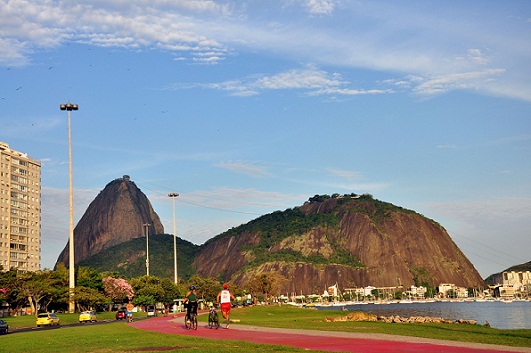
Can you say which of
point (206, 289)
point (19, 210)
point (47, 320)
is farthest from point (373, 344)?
point (19, 210)

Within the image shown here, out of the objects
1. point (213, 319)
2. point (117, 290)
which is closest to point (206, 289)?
point (117, 290)

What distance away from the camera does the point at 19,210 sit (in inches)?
7116

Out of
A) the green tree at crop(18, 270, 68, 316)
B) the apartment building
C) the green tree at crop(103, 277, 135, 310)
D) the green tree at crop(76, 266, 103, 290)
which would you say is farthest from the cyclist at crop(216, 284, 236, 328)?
the apartment building

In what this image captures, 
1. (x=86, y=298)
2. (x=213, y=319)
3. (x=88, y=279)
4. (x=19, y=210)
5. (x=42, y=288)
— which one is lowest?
(x=213, y=319)

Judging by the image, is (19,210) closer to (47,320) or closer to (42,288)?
(42,288)

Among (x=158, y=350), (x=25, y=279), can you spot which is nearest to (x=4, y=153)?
(x=25, y=279)

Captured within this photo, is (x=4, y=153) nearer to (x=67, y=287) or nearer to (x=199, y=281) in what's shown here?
(x=199, y=281)

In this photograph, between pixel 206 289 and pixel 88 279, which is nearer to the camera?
pixel 88 279

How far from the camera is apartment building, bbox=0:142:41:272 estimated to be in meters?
173

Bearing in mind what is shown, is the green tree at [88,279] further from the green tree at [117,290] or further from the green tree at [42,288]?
the green tree at [42,288]

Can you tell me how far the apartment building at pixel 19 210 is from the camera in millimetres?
173125

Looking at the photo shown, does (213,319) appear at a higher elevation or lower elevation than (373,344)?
higher

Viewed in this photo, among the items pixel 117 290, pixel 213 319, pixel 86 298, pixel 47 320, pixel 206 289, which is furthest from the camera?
pixel 206 289

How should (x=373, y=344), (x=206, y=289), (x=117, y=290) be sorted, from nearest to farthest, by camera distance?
1. (x=373, y=344)
2. (x=117, y=290)
3. (x=206, y=289)
